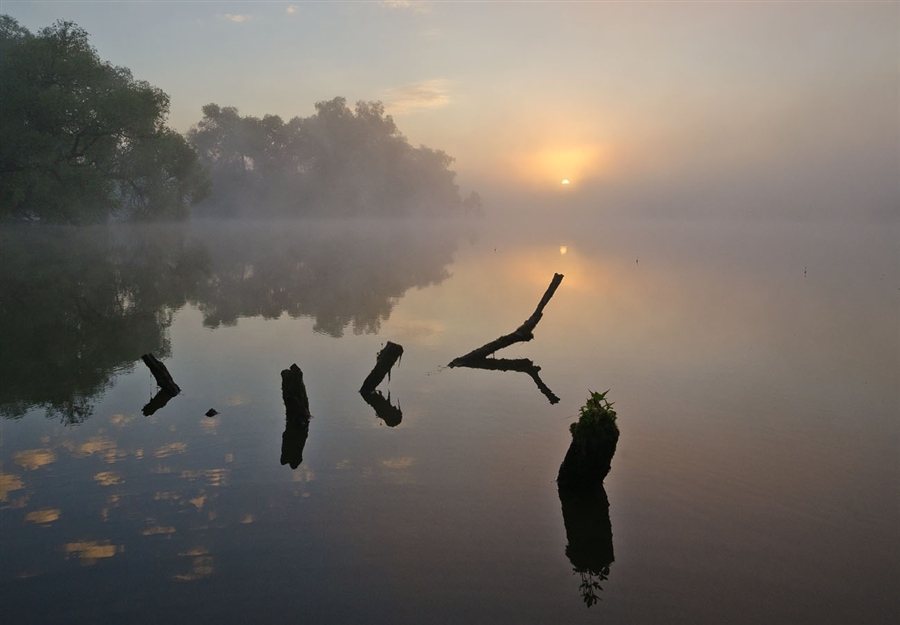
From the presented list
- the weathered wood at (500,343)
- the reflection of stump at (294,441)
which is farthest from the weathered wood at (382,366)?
the weathered wood at (500,343)

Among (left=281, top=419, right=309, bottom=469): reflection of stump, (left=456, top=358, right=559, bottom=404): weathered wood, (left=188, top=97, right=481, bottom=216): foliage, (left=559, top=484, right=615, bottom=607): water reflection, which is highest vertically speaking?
(left=188, top=97, right=481, bottom=216): foliage

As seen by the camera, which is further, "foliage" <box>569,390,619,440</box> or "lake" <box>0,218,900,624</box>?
"foliage" <box>569,390,619,440</box>

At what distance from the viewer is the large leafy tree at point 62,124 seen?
181 feet

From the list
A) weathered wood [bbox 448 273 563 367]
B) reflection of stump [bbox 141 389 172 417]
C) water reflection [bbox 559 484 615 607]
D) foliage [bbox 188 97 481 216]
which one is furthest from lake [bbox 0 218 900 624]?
foliage [bbox 188 97 481 216]

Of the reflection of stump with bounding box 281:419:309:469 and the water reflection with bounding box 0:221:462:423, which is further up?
the water reflection with bounding box 0:221:462:423

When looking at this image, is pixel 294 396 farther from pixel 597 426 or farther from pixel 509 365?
pixel 509 365

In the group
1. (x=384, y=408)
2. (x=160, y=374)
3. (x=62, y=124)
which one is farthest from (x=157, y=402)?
(x=62, y=124)

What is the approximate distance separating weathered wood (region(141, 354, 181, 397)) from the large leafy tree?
48.4m

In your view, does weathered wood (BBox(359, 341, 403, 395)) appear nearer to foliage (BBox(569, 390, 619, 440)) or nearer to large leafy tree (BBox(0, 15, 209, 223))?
foliage (BBox(569, 390, 619, 440))

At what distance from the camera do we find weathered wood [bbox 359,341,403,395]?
1697 cm

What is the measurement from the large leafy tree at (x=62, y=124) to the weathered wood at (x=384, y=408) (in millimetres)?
51259

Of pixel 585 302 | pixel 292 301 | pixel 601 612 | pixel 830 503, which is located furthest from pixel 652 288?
pixel 601 612

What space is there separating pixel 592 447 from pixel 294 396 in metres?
6.66

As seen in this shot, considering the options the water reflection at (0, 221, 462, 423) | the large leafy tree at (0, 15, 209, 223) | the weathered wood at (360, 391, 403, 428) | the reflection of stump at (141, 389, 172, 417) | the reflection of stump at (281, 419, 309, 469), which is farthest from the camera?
the large leafy tree at (0, 15, 209, 223)
